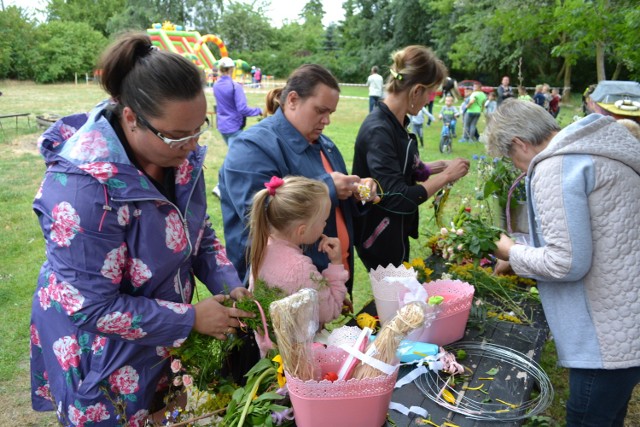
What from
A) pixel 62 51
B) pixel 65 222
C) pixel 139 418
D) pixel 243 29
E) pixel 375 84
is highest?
pixel 243 29

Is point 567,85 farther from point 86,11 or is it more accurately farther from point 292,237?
point 86,11

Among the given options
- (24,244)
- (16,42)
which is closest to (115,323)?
(24,244)

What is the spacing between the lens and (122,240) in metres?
1.48

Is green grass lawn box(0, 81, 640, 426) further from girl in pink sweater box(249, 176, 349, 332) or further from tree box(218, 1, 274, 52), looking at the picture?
tree box(218, 1, 274, 52)

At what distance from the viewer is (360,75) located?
1484 inches

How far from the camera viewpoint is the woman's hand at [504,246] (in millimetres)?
2156

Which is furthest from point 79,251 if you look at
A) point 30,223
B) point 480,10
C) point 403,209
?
point 480,10

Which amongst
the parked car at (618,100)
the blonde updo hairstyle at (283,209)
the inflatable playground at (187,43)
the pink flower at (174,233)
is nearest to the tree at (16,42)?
the inflatable playground at (187,43)

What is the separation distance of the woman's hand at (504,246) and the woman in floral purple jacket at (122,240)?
1.16 metres

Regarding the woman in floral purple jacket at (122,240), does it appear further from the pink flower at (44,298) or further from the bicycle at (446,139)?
the bicycle at (446,139)

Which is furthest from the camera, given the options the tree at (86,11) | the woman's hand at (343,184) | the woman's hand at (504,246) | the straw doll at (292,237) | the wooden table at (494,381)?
the tree at (86,11)

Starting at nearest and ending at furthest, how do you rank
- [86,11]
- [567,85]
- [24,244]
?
[24,244]
[567,85]
[86,11]

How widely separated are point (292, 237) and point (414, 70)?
1.26 m

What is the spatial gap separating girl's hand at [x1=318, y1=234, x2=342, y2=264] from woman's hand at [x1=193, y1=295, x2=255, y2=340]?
2.02 feet
